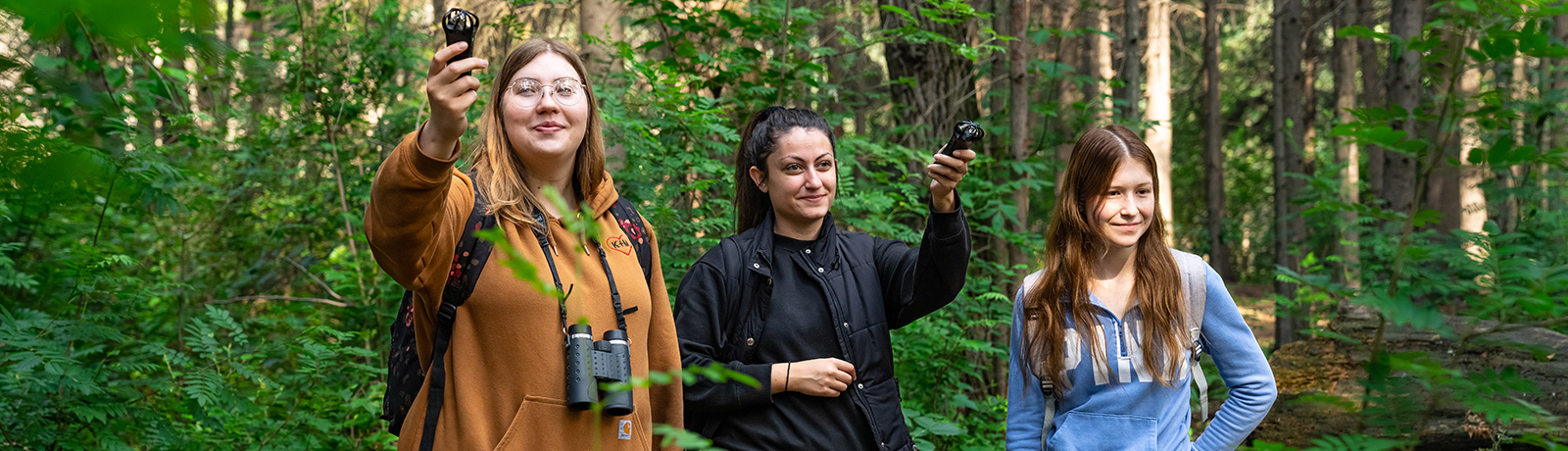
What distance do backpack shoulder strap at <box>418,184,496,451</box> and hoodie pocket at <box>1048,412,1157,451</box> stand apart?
153cm

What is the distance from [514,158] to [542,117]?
0.12 m

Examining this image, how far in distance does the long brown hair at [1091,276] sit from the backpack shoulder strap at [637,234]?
1.06m

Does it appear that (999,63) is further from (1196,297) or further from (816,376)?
(816,376)

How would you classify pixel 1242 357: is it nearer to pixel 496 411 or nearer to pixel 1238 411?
pixel 1238 411

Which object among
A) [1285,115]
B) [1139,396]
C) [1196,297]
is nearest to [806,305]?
[1139,396]

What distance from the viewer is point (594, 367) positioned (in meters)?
1.95

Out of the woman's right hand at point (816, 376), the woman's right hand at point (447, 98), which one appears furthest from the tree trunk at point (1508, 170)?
the woman's right hand at point (447, 98)

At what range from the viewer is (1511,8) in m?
1.60

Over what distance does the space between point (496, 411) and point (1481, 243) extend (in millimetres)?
2005

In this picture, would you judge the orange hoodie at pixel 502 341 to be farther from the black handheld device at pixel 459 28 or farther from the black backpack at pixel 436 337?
the black handheld device at pixel 459 28

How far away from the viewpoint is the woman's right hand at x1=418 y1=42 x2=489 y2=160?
1.58 m

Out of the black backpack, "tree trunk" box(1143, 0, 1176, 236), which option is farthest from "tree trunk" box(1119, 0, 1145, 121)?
the black backpack

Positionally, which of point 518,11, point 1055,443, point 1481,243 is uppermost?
point 518,11

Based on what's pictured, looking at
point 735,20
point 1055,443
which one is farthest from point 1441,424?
point 735,20
